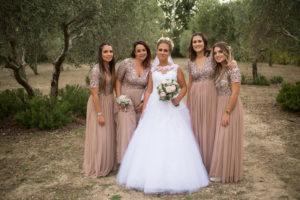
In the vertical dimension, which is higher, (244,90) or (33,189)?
(244,90)

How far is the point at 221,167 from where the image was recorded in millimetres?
4754

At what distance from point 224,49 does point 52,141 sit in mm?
5390

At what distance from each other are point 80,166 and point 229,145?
3.24 meters

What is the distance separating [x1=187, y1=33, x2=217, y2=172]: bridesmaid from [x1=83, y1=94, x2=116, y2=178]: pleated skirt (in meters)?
1.65

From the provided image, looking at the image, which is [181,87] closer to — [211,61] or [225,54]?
[211,61]

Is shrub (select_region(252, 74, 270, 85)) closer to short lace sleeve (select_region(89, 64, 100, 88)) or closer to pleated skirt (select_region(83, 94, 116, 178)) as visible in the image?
pleated skirt (select_region(83, 94, 116, 178))

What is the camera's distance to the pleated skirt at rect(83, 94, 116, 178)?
5125 mm

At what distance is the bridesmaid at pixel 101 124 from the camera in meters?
5.03

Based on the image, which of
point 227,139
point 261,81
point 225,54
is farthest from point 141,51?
point 261,81

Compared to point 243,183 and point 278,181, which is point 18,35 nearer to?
point 243,183

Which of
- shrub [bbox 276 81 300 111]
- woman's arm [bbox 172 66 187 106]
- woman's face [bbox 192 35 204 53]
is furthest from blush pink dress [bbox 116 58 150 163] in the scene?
shrub [bbox 276 81 300 111]

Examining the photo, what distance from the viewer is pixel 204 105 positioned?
4883 mm

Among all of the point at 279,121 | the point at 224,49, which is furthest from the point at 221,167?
the point at 279,121

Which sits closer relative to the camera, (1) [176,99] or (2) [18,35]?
(1) [176,99]
